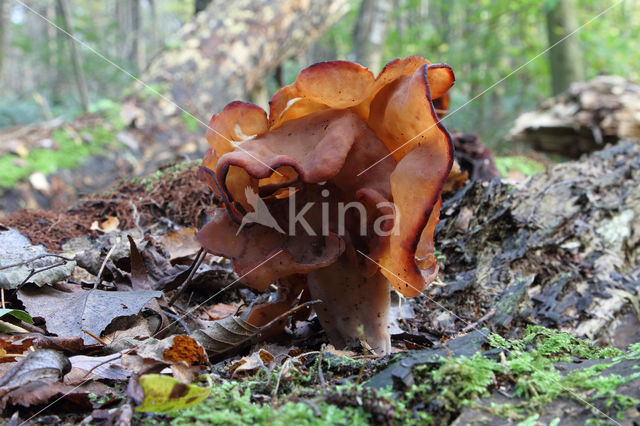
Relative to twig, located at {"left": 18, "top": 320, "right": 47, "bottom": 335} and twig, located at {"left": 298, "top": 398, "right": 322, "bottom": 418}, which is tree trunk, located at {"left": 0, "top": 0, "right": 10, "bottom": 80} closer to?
twig, located at {"left": 18, "top": 320, "right": 47, "bottom": 335}

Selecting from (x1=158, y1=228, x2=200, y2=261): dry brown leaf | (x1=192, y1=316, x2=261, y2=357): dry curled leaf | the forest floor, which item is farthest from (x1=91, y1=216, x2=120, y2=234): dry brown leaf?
(x1=192, y1=316, x2=261, y2=357): dry curled leaf

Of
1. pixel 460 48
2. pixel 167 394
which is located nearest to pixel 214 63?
pixel 167 394

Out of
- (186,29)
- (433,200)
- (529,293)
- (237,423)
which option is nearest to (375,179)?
(433,200)

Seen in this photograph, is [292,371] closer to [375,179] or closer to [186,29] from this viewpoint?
[375,179]

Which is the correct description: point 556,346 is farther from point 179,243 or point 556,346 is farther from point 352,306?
point 179,243

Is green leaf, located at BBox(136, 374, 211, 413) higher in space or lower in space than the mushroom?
Answer: lower

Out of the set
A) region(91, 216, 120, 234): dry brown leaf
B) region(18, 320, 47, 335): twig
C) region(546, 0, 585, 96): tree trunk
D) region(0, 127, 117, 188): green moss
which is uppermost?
region(546, 0, 585, 96): tree trunk

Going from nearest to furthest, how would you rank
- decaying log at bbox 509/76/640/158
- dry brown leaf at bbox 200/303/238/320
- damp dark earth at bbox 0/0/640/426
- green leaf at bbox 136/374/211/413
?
green leaf at bbox 136/374/211/413 < damp dark earth at bbox 0/0/640/426 < dry brown leaf at bbox 200/303/238/320 < decaying log at bbox 509/76/640/158
